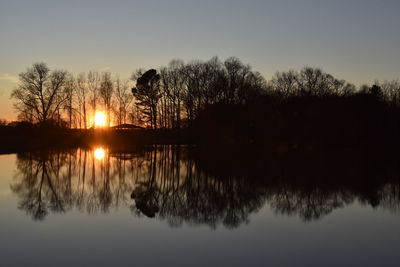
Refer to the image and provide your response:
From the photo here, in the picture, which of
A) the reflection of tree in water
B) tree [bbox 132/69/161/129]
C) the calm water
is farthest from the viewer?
tree [bbox 132/69/161/129]

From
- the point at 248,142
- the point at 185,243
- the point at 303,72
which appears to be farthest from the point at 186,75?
the point at 185,243

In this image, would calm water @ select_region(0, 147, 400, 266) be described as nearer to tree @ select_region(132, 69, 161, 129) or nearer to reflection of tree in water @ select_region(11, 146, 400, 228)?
reflection of tree in water @ select_region(11, 146, 400, 228)

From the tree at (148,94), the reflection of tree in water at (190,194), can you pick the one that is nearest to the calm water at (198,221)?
the reflection of tree in water at (190,194)

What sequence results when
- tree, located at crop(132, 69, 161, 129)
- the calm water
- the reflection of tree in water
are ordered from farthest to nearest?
tree, located at crop(132, 69, 161, 129) → the reflection of tree in water → the calm water

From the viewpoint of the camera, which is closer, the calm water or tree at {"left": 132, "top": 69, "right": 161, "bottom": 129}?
the calm water

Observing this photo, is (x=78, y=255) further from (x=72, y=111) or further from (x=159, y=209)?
(x=72, y=111)

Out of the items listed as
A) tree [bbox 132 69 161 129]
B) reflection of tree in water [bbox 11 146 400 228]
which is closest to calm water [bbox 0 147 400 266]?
reflection of tree in water [bbox 11 146 400 228]

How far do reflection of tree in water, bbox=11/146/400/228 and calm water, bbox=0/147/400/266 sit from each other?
42 millimetres

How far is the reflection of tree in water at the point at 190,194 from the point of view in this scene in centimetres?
1489

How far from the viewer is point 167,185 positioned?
848 inches

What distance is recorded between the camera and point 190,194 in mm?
18750

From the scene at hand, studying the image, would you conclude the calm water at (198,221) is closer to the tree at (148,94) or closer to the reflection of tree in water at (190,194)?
the reflection of tree in water at (190,194)

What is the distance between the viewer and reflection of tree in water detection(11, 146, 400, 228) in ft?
48.9

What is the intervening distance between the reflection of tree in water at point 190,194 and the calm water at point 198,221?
0.04 metres
